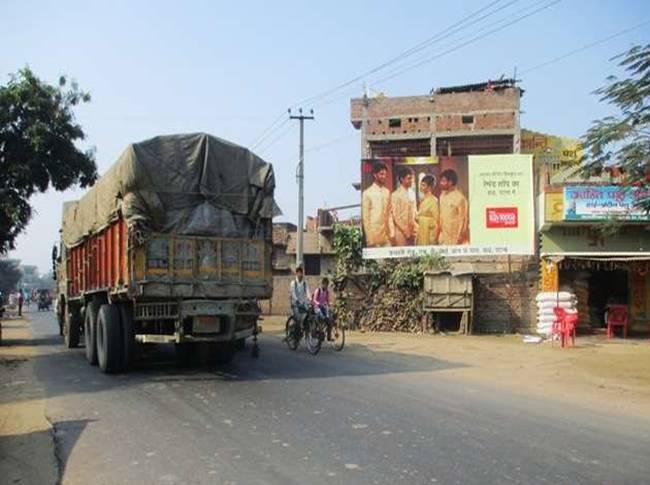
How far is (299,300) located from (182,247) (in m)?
5.25

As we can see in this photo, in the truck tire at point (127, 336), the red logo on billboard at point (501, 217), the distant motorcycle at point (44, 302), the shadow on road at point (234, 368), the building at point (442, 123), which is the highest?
the building at point (442, 123)

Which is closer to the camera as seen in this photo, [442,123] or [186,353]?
[186,353]

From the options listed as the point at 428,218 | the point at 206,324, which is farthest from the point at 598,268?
the point at 206,324

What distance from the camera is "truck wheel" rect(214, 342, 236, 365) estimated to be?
12.0 meters

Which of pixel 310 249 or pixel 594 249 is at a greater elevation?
pixel 310 249

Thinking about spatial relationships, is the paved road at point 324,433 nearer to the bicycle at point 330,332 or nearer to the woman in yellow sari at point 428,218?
the bicycle at point 330,332

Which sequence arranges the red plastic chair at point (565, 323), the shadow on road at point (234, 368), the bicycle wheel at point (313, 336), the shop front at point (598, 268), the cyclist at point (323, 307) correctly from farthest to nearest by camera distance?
1. the shop front at point (598, 268)
2. the red plastic chair at point (565, 323)
3. the cyclist at point (323, 307)
4. the bicycle wheel at point (313, 336)
5. the shadow on road at point (234, 368)

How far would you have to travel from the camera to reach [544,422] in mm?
7281

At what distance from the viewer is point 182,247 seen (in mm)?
10523

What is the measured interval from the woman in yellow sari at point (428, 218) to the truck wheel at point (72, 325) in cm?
1280

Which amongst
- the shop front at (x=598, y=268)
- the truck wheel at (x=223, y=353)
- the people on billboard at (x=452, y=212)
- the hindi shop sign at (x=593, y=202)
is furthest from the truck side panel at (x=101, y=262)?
the hindi shop sign at (x=593, y=202)

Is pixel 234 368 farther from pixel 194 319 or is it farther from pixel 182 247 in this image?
pixel 182 247

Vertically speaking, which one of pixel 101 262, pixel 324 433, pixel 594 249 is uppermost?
pixel 594 249

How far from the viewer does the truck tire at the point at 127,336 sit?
10988mm
